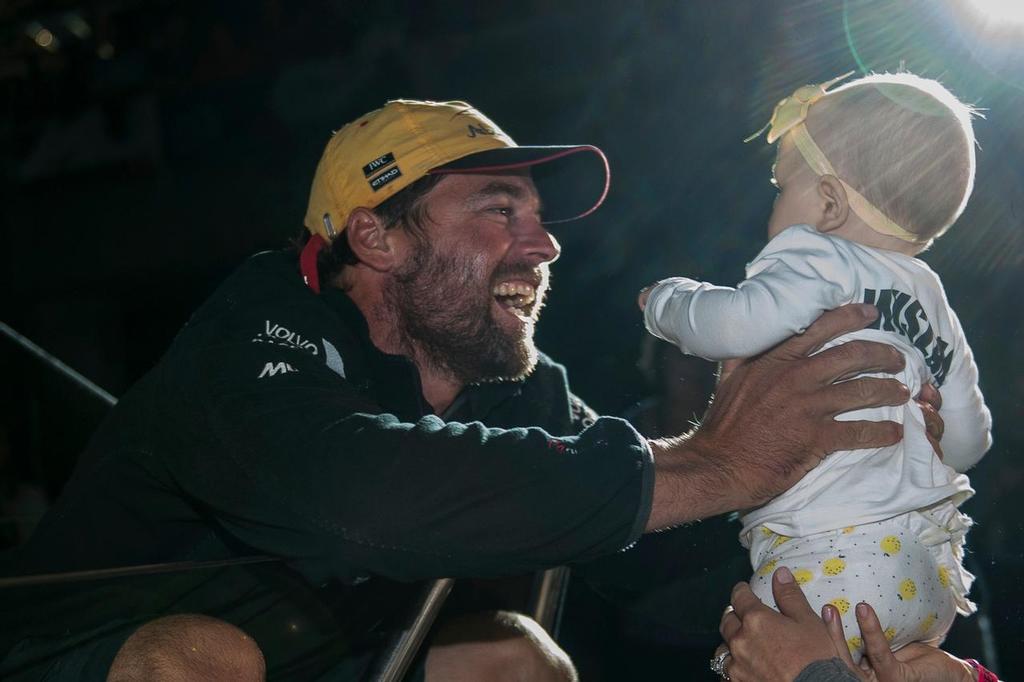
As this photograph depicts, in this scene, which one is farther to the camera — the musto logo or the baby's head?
the musto logo

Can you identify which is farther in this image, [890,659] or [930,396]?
[930,396]

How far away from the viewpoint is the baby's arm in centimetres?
189

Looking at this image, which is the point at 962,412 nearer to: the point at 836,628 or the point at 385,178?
the point at 836,628

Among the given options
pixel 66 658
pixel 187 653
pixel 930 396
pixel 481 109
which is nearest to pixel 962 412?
pixel 930 396

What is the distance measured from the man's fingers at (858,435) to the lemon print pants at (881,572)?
13cm

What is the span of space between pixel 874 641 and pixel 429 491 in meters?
0.71

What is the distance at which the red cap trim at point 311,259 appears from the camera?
8.21 ft

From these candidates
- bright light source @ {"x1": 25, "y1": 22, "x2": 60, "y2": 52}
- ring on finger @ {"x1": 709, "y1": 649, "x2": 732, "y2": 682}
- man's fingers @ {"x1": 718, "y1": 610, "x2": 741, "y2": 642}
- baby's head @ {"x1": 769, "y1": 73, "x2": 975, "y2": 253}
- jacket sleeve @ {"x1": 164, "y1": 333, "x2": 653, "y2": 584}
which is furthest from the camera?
bright light source @ {"x1": 25, "y1": 22, "x2": 60, "y2": 52}

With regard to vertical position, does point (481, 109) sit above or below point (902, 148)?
below

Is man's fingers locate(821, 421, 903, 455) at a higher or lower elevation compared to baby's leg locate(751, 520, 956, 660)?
higher

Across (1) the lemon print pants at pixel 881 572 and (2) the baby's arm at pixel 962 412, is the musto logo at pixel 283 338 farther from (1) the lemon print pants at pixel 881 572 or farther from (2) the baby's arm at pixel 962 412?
(2) the baby's arm at pixel 962 412

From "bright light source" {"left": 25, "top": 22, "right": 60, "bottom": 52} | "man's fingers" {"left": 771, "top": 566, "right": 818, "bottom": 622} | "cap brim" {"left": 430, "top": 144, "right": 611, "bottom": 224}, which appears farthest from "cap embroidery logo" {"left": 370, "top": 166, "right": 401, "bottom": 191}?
"bright light source" {"left": 25, "top": 22, "right": 60, "bottom": 52}

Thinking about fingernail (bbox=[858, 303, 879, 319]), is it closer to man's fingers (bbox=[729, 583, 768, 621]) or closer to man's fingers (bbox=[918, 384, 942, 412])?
man's fingers (bbox=[918, 384, 942, 412])

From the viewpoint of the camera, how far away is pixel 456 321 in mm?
2500
